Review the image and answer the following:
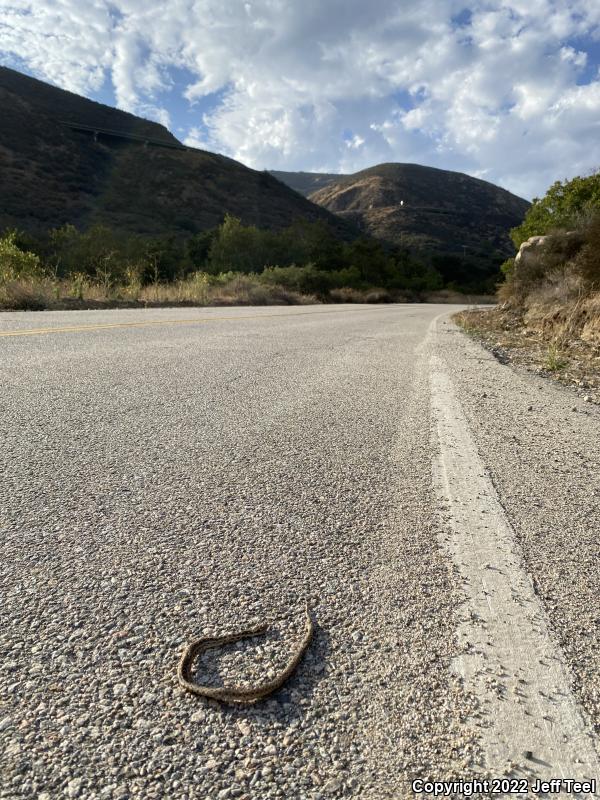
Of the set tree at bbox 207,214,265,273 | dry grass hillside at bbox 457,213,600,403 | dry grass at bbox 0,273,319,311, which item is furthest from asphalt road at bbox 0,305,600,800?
tree at bbox 207,214,265,273

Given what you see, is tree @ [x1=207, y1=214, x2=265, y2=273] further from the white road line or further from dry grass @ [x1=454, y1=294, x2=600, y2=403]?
the white road line

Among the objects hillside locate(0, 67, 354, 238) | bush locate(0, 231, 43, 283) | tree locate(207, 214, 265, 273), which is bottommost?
bush locate(0, 231, 43, 283)

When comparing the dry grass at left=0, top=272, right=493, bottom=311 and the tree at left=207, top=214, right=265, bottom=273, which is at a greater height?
the tree at left=207, top=214, right=265, bottom=273

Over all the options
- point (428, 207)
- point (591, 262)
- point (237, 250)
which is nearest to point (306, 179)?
point (428, 207)

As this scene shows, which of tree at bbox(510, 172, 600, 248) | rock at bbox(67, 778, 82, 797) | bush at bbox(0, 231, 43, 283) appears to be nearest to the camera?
rock at bbox(67, 778, 82, 797)

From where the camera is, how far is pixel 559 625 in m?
1.31

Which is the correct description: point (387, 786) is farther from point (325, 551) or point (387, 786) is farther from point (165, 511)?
point (165, 511)

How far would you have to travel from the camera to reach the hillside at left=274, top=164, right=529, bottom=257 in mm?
79375

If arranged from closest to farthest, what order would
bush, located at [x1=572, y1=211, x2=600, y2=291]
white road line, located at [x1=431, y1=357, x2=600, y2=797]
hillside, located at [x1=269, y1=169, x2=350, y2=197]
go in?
1. white road line, located at [x1=431, y1=357, x2=600, y2=797]
2. bush, located at [x1=572, y1=211, x2=600, y2=291]
3. hillside, located at [x1=269, y1=169, x2=350, y2=197]

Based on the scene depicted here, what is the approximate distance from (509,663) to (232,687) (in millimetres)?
629

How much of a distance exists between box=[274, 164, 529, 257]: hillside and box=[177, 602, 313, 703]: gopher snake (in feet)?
Answer: 250

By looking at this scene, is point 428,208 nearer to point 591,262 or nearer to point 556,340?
point 591,262

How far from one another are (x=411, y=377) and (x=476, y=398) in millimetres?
850

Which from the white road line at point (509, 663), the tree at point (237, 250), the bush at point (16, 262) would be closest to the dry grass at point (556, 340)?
the white road line at point (509, 663)
